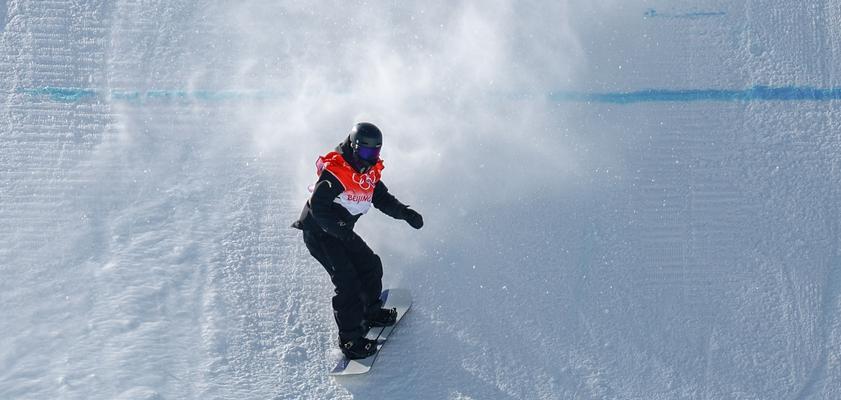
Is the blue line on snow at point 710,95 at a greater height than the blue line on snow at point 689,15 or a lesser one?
lesser

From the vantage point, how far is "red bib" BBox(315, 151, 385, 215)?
14.8 ft

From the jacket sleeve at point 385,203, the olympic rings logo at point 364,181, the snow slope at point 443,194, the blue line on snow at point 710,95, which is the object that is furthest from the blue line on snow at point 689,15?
the olympic rings logo at point 364,181

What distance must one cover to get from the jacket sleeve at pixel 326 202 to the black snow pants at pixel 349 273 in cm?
19

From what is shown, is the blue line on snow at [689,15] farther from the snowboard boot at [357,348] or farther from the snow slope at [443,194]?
the snowboard boot at [357,348]

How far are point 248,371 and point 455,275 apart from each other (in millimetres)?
A: 1262

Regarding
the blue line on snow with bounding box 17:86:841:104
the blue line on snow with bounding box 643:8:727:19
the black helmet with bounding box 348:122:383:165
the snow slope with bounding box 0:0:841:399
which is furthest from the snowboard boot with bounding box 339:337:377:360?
the blue line on snow with bounding box 643:8:727:19

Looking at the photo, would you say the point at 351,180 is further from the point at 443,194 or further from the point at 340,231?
the point at 443,194

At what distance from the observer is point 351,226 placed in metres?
4.68

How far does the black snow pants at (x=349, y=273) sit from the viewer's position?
467 cm

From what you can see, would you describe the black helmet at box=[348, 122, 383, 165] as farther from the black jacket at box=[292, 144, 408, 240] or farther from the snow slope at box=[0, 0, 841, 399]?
the snow slope at box=[0, 0, 841, 399]

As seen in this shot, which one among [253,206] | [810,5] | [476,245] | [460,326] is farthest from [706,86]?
[253,206]

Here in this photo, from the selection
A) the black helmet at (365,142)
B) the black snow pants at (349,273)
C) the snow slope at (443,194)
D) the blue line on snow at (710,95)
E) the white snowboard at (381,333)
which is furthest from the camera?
the blue line on snow at (710,95)

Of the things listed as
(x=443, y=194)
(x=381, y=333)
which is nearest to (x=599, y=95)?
(x=443, y=194)

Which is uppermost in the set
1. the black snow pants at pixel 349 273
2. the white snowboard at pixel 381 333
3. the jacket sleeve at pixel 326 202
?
the jacket sleeve at pixel 326 202
